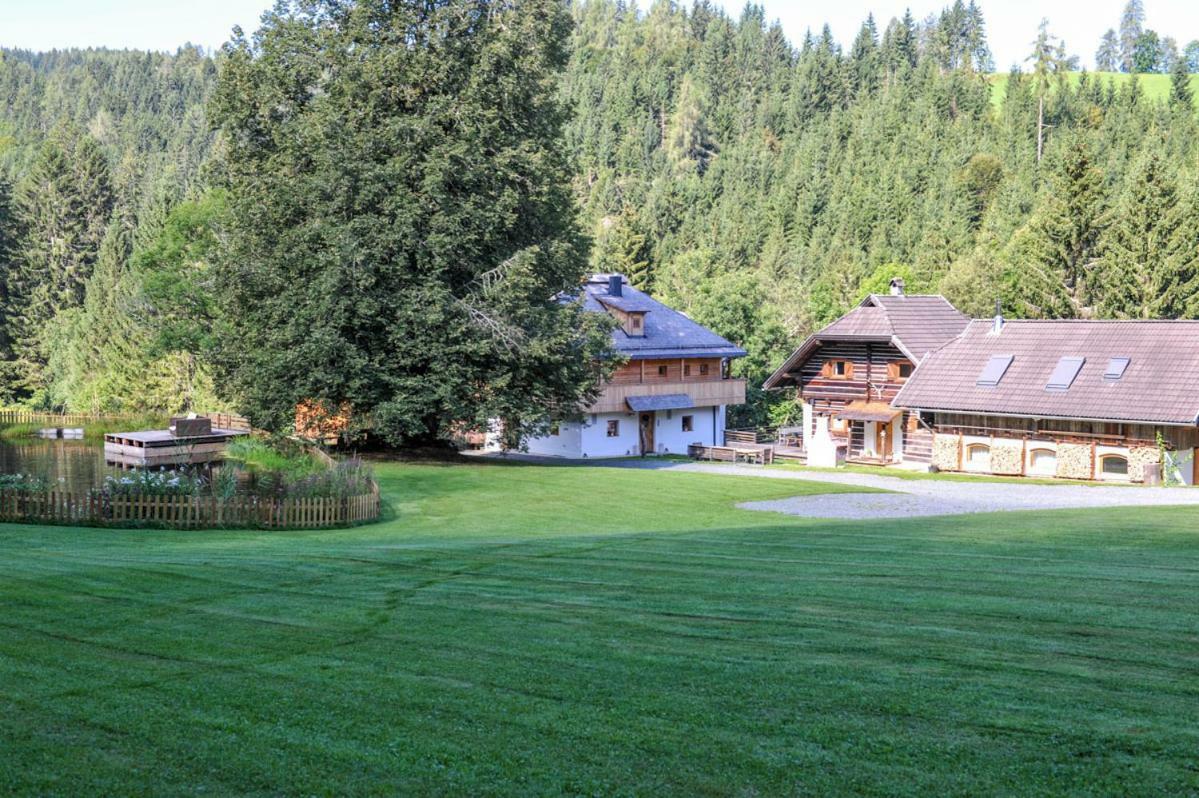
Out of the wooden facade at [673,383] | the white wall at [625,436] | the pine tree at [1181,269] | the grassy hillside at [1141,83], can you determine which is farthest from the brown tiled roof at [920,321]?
the grassy hillside at [1141,83]

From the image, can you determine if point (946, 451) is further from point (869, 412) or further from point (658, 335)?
point (658, 335)

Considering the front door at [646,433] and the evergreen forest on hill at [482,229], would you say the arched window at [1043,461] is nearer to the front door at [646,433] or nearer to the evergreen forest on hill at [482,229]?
the evergreen forest on hill at [482,229]

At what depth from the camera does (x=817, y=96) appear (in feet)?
Answer: 568

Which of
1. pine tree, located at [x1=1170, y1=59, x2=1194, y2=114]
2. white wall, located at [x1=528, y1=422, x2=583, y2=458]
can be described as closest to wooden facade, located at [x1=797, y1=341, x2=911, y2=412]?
white wall, located at [x1=528, y1=422, x2=583, y2=458]

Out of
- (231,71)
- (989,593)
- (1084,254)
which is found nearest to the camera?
(989,593)

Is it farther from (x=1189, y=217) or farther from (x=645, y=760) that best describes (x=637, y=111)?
(x=645, y=760)

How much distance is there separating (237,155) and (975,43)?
172284 millimetres

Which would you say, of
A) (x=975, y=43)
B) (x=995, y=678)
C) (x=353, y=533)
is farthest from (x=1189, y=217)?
(x=975, y=43)

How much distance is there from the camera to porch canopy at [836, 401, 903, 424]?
5259cm

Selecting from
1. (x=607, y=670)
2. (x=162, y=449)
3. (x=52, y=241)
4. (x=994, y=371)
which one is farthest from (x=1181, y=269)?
(x=52, y=241)

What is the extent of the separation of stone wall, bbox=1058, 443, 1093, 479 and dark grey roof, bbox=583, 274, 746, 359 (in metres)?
19.2

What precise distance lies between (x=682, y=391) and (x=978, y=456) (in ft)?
50.4

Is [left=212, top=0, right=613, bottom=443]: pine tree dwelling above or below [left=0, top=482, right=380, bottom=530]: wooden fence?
above

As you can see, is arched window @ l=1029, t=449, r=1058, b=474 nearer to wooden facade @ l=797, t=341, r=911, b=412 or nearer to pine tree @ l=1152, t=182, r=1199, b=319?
wooden facade @ l=797, t=341, r=911, b=412
